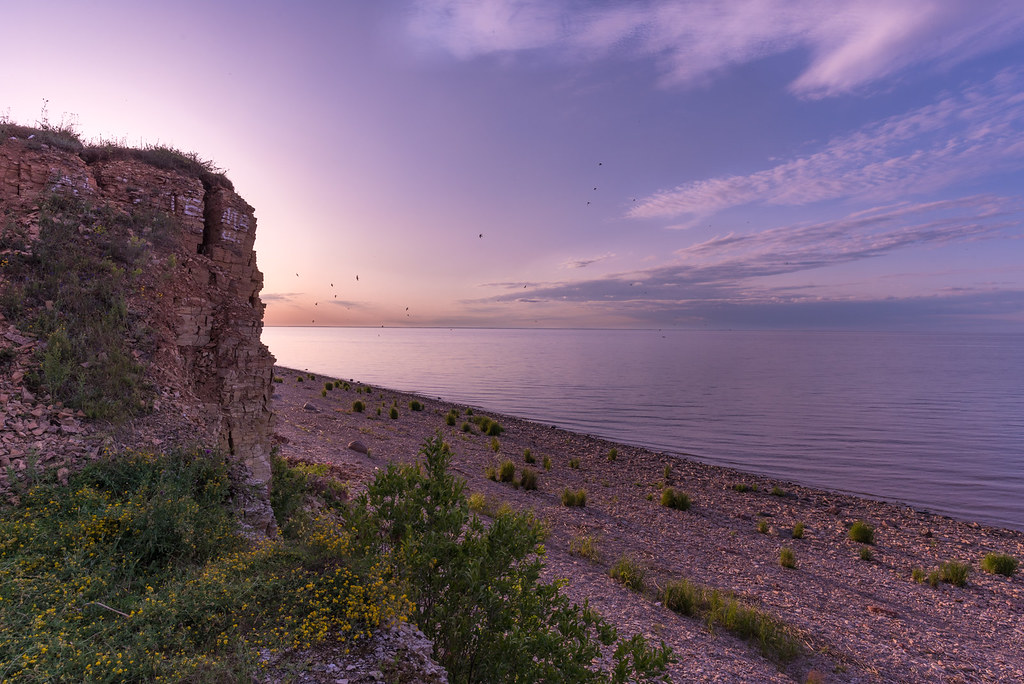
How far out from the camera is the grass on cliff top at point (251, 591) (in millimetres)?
3426

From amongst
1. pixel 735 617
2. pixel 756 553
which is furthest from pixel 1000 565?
pixel 735 617

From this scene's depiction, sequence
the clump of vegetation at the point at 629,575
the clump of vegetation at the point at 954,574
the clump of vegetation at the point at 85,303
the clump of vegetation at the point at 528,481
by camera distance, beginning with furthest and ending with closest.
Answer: the clump of vegetation at the point at 528,481, the clump of vegetation at the point at 954,574, the clump of vegetation at the point at 629,575, the clump of vegetation at the point at 85,303

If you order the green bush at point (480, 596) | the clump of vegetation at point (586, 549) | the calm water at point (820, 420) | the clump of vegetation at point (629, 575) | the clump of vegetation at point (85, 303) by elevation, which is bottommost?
the calm water at point (820, 420)

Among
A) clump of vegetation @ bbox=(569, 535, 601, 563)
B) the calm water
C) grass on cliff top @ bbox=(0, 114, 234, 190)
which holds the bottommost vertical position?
the calm water

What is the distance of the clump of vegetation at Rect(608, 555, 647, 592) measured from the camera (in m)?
9.13

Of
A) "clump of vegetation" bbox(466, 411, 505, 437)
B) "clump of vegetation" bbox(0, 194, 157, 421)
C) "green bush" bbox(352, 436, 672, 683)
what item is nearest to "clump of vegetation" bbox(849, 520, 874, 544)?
"green bush" bbox(352, 436, 672, 683)

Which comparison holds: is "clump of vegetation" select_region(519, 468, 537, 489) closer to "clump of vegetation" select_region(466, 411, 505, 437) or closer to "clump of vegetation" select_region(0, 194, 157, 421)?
"clump of vegetation" select_region(466, 411, 505, 437)

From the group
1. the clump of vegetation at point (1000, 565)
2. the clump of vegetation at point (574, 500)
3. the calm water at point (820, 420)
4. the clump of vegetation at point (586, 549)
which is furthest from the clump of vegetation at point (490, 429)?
the clump of vegetation at point (1000, 565)

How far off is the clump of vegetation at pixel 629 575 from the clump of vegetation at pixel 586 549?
21.9 inches

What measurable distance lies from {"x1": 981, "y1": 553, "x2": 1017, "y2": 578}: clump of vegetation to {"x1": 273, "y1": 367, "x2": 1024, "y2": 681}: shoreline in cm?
27

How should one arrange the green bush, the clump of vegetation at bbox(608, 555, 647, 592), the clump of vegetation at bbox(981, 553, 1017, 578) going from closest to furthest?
the green bush → the clump of vegetation at bbox(608, 555, 647, 592) → the clump of vegetation at bbox(981, 553, 1017, 578)

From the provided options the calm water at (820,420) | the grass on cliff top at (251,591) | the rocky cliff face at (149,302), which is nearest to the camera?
the grass on cliff top at (251,591)

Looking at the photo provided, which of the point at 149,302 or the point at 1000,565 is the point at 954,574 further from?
the point at 149,302

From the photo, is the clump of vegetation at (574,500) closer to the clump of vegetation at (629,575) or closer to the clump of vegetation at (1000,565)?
the clump of vegetation at (629,575)
